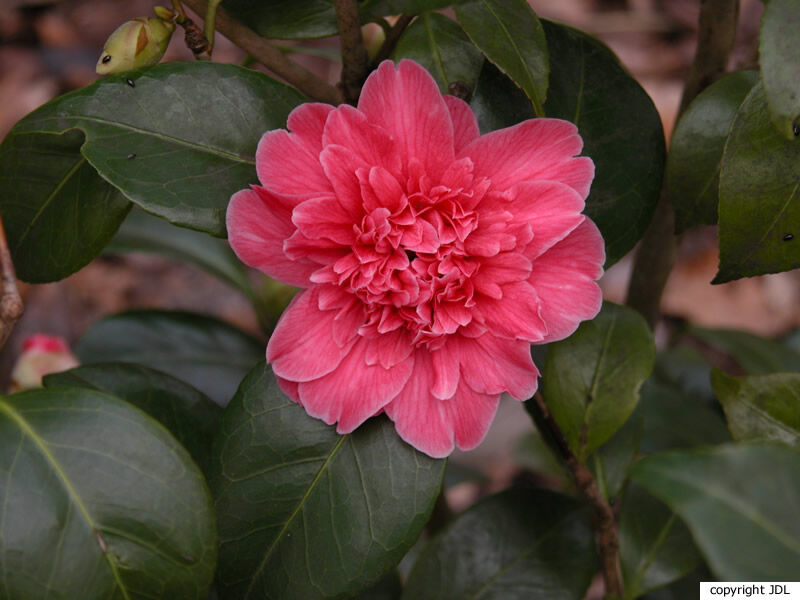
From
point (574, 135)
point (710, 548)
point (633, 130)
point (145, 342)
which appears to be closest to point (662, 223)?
point (633, 130)

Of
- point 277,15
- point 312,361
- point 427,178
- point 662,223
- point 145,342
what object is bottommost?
point 145,342

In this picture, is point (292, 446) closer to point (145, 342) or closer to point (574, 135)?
point (574, 135)

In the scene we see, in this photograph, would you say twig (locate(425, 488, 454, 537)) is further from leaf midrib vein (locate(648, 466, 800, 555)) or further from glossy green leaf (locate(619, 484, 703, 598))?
leaf midrib vein (locate(648, 466, 800, 555))

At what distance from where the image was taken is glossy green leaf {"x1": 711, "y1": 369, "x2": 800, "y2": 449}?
0.70 meters

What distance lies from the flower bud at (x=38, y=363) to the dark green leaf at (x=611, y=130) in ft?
2.35

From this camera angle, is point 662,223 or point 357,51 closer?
point 357,51

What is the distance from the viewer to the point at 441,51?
721 millimetres

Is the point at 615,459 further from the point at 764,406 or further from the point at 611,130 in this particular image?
the point at 611,130

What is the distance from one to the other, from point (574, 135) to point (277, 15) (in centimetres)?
32

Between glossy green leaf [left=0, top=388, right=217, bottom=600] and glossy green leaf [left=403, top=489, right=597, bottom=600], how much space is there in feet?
1.20

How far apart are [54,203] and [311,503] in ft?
1.30

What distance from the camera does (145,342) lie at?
3.90 feet

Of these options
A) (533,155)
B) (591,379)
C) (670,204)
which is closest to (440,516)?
(591,379)

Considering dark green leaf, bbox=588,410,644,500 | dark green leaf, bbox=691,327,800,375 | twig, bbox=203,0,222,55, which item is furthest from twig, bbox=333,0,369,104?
dark green leaf, bbox=691,327,800,375
